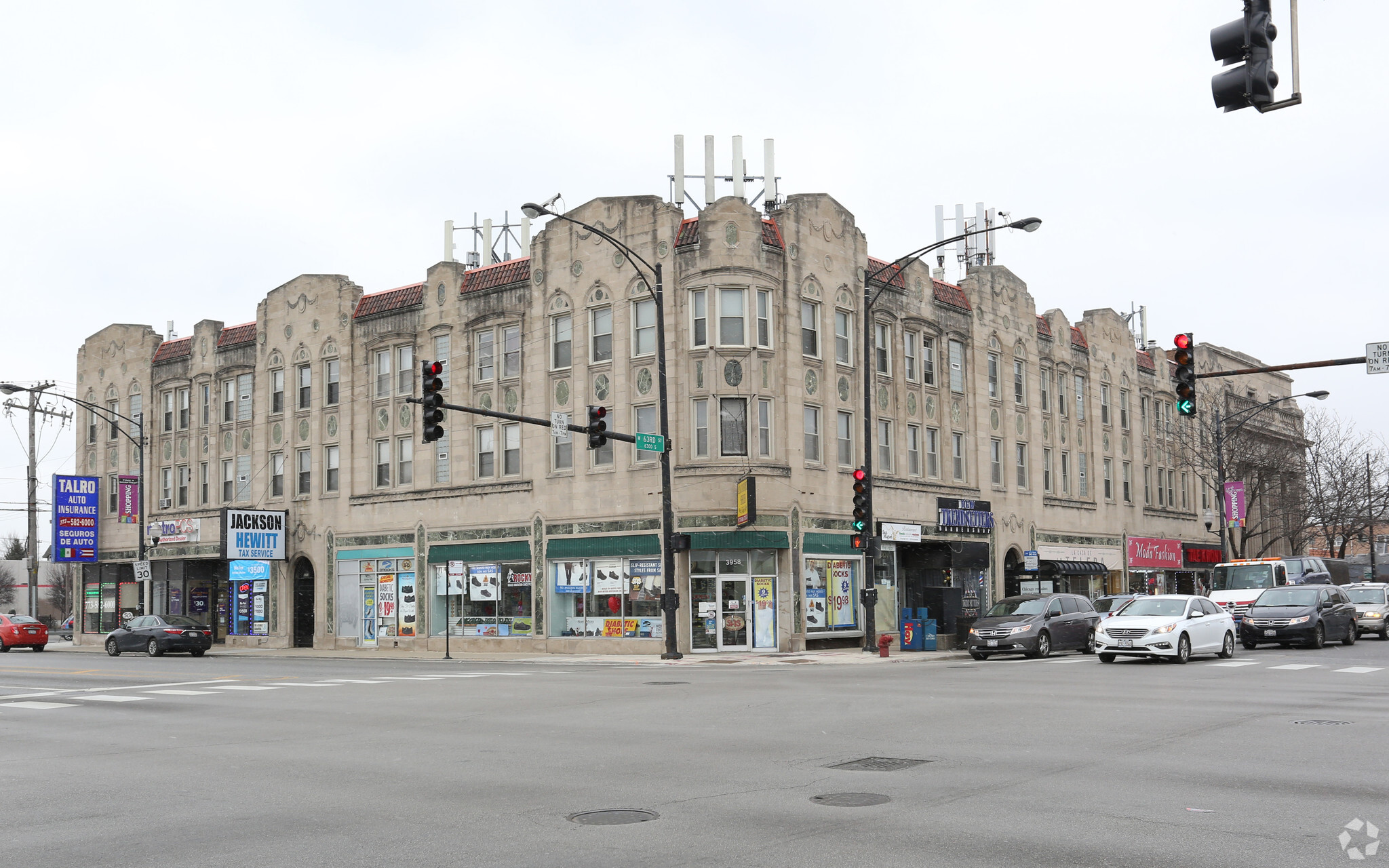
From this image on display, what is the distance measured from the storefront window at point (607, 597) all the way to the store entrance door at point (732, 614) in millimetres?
1812

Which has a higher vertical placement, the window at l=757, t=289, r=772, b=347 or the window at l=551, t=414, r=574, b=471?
the window at l=757, t=289, r=772, b=347

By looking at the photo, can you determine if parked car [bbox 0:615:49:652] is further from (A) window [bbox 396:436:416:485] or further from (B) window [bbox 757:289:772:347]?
(B) window [bbox 757:289:772:347]

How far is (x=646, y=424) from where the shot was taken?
123ft

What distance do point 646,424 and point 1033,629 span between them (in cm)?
1319

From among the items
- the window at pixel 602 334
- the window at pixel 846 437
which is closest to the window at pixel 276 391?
the window at pixel 602 334

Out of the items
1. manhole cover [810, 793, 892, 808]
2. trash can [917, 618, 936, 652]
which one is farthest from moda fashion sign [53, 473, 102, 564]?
manhole cover [810, 793, 892, 808]

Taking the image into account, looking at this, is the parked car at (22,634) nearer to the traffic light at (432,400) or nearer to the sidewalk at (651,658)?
the sidewalk at (651,658)

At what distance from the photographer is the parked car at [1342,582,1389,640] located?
3681 centimetres

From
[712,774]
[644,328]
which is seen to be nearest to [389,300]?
[644,328]

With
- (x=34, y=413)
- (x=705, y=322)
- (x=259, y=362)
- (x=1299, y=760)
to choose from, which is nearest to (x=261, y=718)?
(x=1299, y=760)

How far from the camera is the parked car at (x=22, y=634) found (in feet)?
150

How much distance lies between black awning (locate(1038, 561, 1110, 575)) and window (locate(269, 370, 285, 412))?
29.5m

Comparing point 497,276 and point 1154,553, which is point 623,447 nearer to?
point 497,276

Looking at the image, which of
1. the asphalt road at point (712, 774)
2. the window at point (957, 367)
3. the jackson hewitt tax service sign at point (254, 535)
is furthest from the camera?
the window at point (957, 367)
